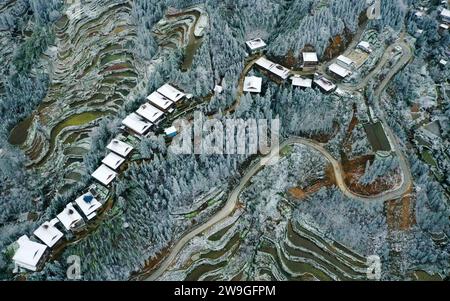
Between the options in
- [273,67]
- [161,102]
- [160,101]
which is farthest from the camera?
[273,67]

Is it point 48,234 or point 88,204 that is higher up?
point 88,204

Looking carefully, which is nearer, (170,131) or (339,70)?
(170,131)

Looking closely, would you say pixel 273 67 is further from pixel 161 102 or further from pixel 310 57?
pixel 161 102

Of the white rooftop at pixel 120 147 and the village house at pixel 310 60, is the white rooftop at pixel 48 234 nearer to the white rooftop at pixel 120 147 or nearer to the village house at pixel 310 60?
the white rooftop at pixel 120 147

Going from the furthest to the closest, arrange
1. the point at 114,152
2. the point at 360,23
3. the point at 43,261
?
the point at 360,23
the point at 114,152
the point at 43,261

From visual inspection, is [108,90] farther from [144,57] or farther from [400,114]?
[400,114]

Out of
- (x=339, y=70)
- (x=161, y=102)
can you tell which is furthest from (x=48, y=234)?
(x=339, y=70)

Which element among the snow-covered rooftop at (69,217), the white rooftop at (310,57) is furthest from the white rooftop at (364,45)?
the snow-covered rooftop at (69,217)

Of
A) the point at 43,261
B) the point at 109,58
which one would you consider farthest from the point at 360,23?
the point at 43,261
